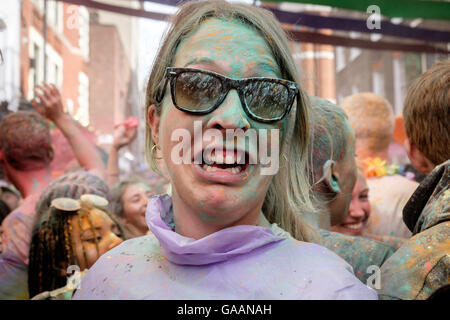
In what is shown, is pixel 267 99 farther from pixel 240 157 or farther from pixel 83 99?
pixel 83 99

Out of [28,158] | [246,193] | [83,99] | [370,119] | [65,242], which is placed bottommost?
[65,242]

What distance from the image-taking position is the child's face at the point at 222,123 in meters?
1.28

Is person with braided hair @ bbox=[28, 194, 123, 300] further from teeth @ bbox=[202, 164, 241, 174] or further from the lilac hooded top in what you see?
teeth @ bbox=[202, 164, 241, 174]

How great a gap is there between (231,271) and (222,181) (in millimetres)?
211

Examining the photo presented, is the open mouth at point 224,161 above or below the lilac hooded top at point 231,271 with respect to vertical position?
above

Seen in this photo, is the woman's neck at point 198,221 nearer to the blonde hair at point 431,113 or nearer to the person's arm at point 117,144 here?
the blonde hair at point 431,113

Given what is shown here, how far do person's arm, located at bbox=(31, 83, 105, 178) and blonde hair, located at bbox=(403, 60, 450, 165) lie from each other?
2138 millimetres

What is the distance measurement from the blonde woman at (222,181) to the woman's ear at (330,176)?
727 mm

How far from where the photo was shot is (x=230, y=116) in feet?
4.16

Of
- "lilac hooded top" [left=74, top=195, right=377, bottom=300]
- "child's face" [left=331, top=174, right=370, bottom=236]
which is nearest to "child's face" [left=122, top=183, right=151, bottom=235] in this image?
"child's face" [left=331, top=174, right=370, bottom=236]

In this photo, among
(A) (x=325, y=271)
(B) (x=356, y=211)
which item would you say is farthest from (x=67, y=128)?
(A) (x=325, y=271)

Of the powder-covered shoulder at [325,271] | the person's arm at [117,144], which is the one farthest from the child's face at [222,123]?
the person's arm at [117,144]

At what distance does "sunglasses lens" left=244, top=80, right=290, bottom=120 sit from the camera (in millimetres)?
1312
